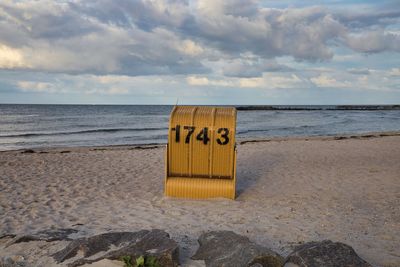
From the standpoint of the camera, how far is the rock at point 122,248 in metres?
4.93

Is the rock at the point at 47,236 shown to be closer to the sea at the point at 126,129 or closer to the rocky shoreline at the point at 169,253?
the rocky shoreline at the point at 169,253

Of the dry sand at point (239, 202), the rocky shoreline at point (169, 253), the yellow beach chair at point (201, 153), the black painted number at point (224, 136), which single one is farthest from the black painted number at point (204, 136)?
the rocky shoreline at point (169, 253)

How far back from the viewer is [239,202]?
8.93 meters

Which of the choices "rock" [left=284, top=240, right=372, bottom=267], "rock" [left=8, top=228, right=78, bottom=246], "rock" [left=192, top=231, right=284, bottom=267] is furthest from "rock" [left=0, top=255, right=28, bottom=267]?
"rock" [left=284, top=240, right=372, bottom=267]

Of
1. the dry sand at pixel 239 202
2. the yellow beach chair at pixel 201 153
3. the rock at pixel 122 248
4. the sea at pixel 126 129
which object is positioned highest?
the yellow beach chair at pixel 201 153

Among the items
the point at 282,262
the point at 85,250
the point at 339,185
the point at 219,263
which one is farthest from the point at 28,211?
the point at 339,185

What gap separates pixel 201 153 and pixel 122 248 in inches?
164

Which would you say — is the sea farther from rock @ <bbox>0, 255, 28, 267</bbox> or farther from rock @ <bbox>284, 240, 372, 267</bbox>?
rock @ <bbox>284, 240, 372, 267</bbox>

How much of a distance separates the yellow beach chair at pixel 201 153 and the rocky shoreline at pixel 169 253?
11.1ft

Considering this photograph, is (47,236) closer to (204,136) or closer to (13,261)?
(13,261)

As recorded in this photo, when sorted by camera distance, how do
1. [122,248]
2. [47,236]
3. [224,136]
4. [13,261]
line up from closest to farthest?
[122,248]
[13,261]
[47,236]
[224,136]

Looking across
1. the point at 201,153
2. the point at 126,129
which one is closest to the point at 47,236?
the point at 201,153

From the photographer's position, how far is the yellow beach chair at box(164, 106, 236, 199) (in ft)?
29.1

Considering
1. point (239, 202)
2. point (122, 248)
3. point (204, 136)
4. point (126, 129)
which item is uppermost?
point (204, 136)
